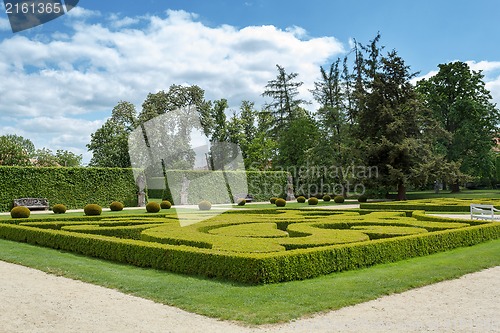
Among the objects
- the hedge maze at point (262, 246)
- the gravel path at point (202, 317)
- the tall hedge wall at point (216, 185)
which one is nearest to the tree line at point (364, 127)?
the tall hedge wall at point (216, 185)

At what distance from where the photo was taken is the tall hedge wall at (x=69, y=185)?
1018 inches

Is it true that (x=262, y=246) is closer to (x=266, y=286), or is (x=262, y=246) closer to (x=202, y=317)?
(x=266, y=286)

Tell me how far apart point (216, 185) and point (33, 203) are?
47.3ft

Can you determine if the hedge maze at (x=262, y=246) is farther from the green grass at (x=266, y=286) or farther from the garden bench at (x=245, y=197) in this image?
the garden bench at (x=245, y=197)

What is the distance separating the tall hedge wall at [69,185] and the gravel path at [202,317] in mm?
21191

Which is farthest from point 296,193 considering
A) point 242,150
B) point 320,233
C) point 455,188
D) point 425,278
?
point 425,278

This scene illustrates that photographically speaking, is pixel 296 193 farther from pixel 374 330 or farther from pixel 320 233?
pixel 374 330

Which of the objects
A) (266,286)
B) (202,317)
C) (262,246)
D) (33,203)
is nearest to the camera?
(202,317)

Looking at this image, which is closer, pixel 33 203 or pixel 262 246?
pixel 262 246

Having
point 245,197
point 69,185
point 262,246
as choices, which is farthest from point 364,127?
point 262,246

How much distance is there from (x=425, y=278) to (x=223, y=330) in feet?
12.8

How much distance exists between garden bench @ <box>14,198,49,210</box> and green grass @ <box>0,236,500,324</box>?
57.2 ft

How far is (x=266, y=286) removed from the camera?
21.6ft

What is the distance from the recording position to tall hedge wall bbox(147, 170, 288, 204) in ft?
113
